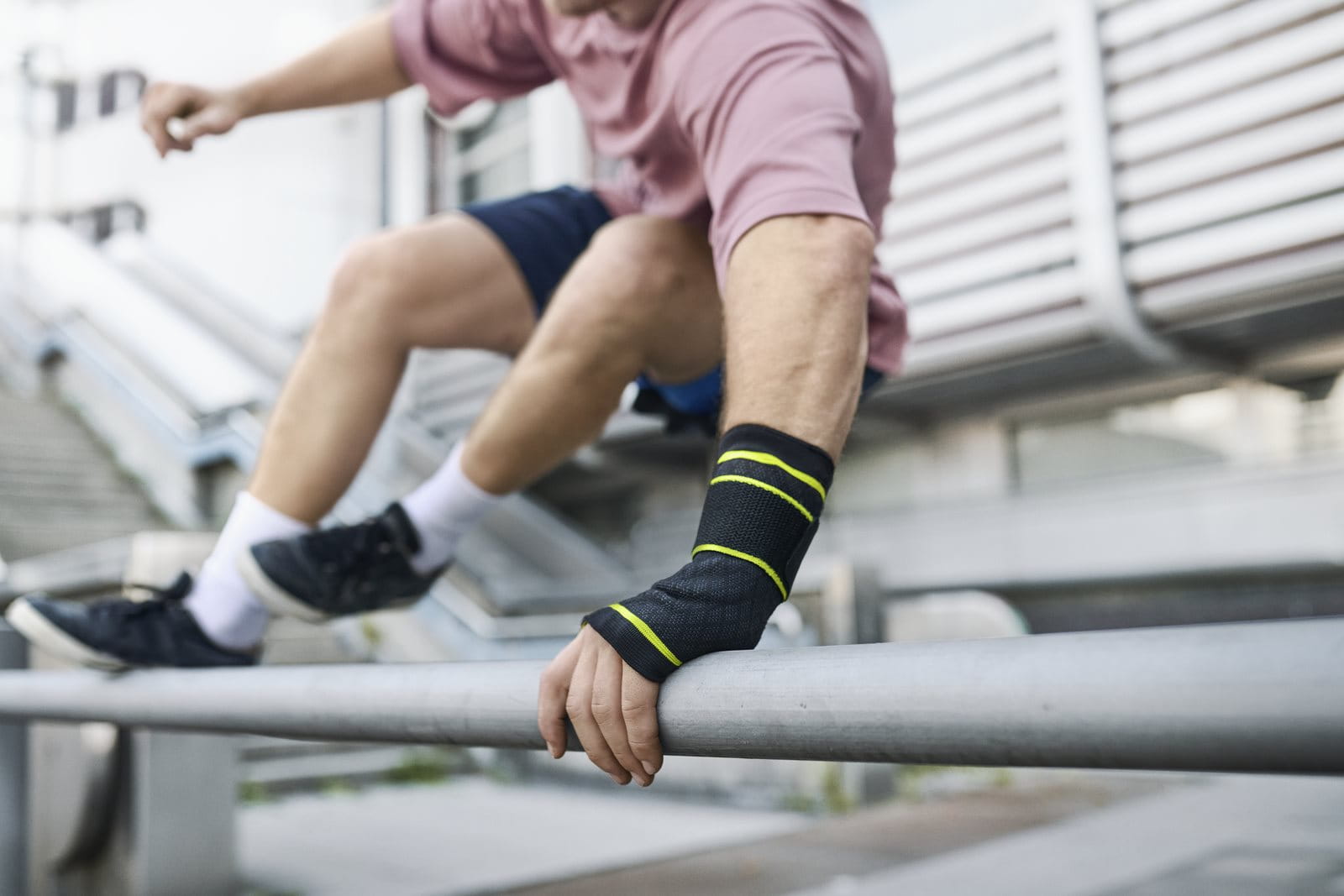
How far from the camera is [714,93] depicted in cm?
98

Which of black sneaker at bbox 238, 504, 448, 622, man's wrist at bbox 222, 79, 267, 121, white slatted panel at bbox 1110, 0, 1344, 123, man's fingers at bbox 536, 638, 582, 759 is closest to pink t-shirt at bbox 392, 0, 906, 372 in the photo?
man's wrist at bbox 222, 79, 267, 121

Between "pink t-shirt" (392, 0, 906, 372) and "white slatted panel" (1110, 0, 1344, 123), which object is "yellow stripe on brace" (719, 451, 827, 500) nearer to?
"pink t-shirt" (392, 0, 906, 372)

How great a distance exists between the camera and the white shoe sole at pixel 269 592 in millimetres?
1218

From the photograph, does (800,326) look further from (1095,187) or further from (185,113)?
(1095,187)

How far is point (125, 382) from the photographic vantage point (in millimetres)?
6672

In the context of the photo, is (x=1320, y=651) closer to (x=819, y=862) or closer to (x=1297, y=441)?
(x=819, y=862)

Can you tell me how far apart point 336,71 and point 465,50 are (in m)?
0.18

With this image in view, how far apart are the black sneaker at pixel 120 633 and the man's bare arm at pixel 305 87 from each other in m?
0.59

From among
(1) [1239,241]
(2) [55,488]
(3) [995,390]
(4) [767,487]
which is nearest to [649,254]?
(4) [767,487]

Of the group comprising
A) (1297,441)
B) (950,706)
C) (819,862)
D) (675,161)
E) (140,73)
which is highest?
(140,73)

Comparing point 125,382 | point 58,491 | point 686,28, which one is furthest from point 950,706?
point 125,382

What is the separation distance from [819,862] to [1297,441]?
3.58 m

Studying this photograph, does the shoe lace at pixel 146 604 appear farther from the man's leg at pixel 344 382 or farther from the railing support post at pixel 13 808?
the railing support post at pixel 13 808

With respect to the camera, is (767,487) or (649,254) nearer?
(767,487)
